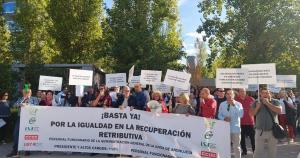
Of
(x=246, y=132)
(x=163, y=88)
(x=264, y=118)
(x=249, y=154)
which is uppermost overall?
(x=163, y=88)

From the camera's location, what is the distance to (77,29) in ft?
145

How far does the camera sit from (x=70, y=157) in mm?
12070

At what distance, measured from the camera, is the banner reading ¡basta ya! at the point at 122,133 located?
1012cm

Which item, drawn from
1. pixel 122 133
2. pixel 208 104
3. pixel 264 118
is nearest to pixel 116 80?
pixel 122 133

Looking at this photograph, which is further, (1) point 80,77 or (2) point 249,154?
(1) point 80,77

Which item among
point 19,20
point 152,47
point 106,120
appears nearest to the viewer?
point 106,120

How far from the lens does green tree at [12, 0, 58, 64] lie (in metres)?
38.1

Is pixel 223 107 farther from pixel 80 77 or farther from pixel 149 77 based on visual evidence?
pixel 149 77

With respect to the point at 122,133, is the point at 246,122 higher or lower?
higher

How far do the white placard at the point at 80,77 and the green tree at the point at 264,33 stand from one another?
23.3 metres

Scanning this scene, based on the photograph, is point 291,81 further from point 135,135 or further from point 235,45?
point 235,45

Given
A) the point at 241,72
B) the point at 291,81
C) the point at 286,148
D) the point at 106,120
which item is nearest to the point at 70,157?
the point at 106,120

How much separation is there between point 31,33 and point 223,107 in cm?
3081

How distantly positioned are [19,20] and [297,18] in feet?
73.1
